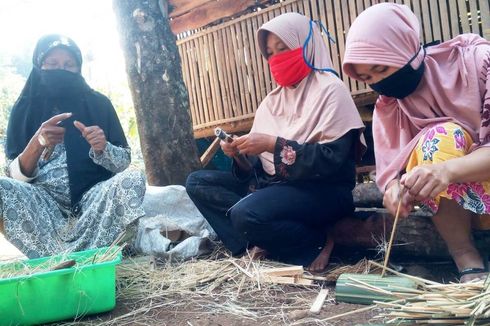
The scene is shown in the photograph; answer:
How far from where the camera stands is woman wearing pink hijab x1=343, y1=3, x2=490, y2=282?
2059mm

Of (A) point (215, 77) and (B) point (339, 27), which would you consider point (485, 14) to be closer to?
(B) point (339, 27)

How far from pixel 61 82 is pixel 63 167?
23.5 inches

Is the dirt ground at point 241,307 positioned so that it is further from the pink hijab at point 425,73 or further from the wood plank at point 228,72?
the wood plank at point 228,72

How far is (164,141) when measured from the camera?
420 cm

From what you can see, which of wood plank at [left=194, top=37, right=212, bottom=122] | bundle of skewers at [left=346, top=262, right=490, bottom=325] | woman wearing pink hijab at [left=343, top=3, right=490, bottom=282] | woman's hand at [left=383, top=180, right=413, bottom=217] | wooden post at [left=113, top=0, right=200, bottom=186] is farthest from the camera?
wood plank at [left=194, top=37, right=212, bottom=122]

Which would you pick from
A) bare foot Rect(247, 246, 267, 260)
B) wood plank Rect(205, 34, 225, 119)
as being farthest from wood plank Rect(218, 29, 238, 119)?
bare foot Rect(247, 246, 267, 260)

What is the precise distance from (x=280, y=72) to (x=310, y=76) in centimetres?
19

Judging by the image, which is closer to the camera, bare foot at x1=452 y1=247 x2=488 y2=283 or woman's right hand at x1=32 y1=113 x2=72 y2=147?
bare foot at x1=452 y1=247 x2=488 y2=283

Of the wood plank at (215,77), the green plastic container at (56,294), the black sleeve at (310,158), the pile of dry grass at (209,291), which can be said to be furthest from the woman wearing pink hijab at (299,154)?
Answer: the wood plank at (215,77)

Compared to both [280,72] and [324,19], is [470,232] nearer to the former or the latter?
[280,72]

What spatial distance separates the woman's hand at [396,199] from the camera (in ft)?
7.20

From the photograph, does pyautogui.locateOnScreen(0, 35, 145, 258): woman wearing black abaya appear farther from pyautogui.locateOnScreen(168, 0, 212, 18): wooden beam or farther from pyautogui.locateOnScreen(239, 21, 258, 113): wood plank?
pyautogui.locateOnScreen(168, 0, 212, 18): wooden beam

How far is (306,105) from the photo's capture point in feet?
9.73

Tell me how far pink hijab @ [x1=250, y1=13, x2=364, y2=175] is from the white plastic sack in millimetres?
722
